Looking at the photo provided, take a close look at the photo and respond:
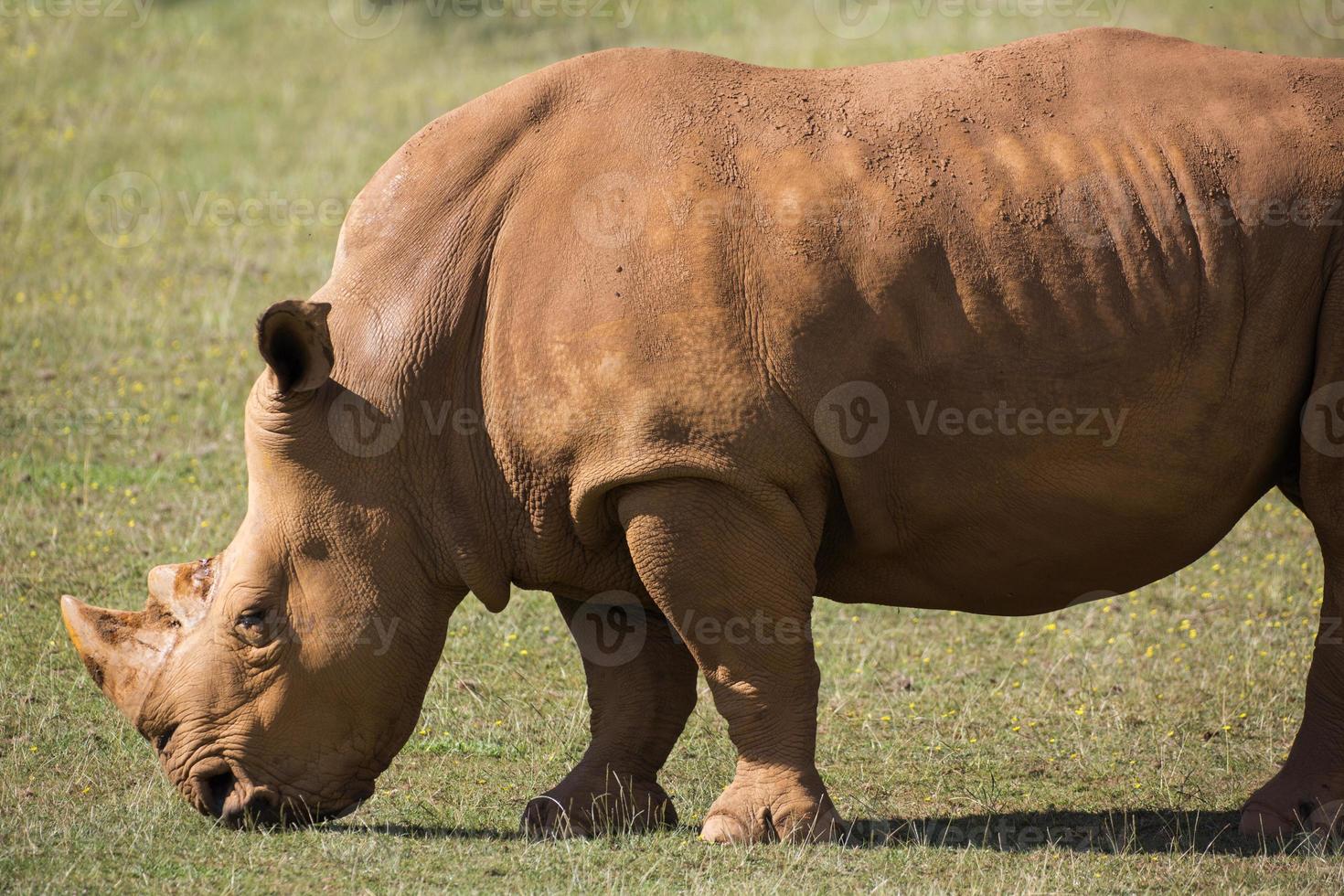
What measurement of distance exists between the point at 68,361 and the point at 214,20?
10058 mm

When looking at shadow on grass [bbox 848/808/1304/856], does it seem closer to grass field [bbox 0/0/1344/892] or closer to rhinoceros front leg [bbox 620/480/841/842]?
grass field [bbox 0/0/1344/892]

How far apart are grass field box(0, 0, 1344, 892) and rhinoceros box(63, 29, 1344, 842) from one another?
20.5 inches

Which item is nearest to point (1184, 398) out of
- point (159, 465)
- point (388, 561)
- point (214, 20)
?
point (388, 561)

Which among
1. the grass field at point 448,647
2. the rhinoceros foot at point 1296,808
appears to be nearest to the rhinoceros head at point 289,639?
the grass field at point 448,647

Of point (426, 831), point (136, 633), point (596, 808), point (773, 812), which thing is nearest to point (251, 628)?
point (136, 633)

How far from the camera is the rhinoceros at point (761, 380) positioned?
5926mm

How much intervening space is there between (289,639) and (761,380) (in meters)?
2.06

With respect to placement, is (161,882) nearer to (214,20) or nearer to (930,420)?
(930,420)

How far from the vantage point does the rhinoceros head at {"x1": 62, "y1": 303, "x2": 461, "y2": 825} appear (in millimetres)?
6199

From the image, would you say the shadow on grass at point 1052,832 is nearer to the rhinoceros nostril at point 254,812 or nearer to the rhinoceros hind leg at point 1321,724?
the rhinoceros hind leg at point 1321,724

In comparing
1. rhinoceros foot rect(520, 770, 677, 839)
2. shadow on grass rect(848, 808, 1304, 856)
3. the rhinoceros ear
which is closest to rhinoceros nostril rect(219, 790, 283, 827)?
rhinoceros foot rect(520, 770, 677, 839)

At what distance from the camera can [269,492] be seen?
627 cm

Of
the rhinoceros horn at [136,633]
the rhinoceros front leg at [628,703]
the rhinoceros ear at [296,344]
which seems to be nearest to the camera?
the rhinoceros ear at [296,344]

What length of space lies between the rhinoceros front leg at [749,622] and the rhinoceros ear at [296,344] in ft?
4.03
